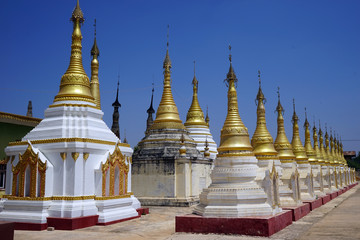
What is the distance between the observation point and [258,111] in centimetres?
1925

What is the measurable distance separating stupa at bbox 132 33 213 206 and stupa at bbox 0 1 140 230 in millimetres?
6828

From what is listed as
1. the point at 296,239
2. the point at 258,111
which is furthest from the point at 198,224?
the point at 258,111

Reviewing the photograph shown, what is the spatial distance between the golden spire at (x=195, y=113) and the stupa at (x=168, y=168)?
6.25 metres

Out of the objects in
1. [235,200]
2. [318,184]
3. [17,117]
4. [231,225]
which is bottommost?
[231,225]

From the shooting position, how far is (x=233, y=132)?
13.1m

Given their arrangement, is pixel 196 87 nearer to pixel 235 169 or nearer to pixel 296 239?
pixel 235 169

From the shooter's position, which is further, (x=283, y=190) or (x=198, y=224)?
(x=283, y=190)

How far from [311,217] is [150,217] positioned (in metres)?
7.00

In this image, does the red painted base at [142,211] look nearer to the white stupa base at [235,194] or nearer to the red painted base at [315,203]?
the white stupa base at [235,194]

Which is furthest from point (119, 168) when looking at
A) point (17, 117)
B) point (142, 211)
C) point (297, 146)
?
point (297, 146)

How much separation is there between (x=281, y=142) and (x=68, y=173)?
12761mm

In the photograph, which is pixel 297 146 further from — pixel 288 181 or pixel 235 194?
pixel 235 194

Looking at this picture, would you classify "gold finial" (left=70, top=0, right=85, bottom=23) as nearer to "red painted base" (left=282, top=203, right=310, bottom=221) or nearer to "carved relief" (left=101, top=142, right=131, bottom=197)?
"carved relief" (left=101, top=142, right=131, bottom=197)

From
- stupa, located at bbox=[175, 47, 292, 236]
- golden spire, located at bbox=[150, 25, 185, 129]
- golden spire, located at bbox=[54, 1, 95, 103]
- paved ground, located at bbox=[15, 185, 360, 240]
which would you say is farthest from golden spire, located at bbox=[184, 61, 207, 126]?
stupa, located at bbox=[175, 47, 292, 236]
